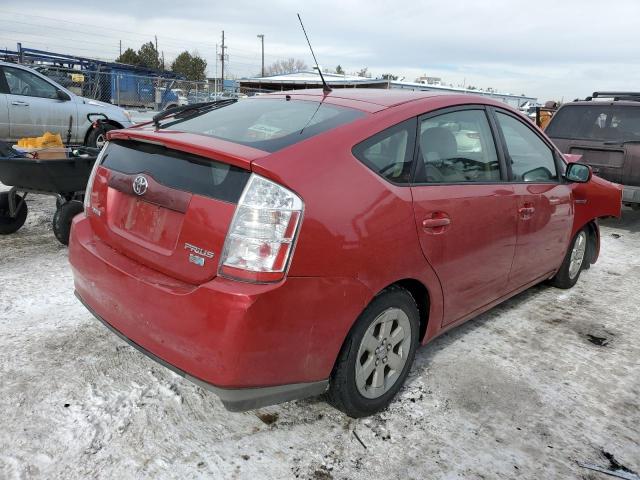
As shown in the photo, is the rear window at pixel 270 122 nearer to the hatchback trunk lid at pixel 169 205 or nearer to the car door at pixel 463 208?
the hatchback trunk lid at pixel 169 205

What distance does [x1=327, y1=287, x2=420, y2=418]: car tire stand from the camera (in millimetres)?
2516

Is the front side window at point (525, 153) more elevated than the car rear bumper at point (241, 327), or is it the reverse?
the front side window at point (525, 153)

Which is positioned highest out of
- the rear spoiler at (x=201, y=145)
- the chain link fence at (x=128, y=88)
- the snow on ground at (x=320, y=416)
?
the chain link fence at (x=128, y=88)

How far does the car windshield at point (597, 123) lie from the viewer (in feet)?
24.9

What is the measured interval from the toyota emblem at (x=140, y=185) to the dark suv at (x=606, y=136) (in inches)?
261

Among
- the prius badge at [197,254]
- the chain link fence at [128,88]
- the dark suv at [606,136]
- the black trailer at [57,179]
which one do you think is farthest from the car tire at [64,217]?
the chain link fence at [128,88]

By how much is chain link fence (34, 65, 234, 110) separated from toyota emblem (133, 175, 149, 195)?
54.9 feet

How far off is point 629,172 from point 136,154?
7150 mm

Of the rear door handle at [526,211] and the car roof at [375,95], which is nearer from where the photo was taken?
the car roof at [375,95]

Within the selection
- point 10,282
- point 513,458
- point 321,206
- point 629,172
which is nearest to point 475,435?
point 513,458

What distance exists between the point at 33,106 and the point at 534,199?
9.41m

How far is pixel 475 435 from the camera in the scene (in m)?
2.68

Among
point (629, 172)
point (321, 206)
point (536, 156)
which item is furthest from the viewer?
point (629, 172)

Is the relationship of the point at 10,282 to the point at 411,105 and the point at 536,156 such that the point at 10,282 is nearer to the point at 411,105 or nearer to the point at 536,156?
the point at 411,105
